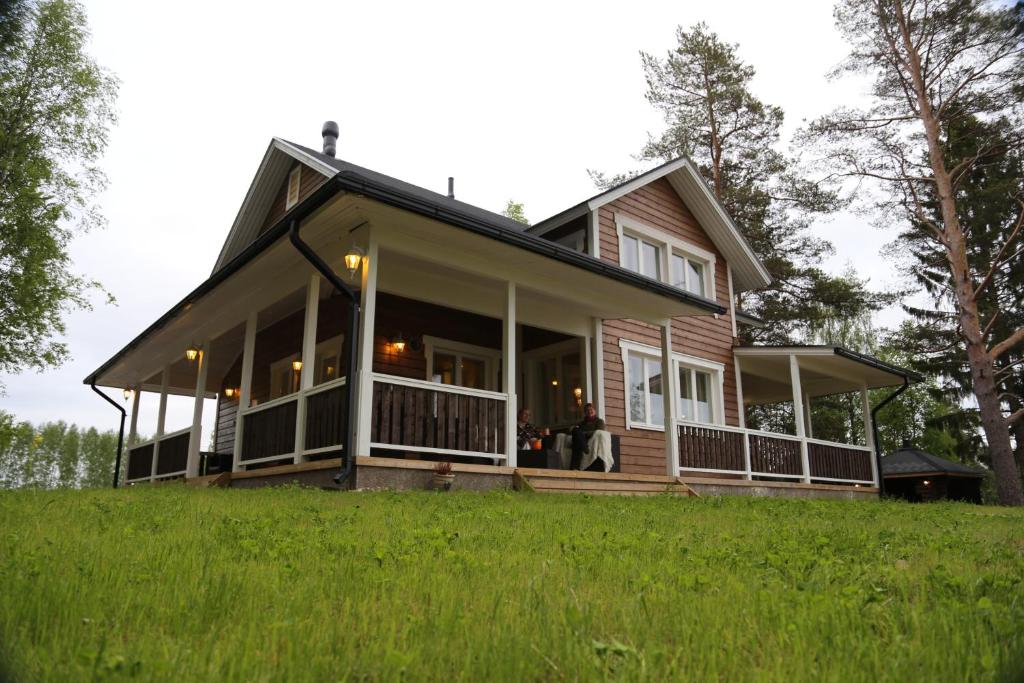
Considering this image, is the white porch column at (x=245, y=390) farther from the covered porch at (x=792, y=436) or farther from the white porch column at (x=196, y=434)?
the covered porch at (x=792, y=436)

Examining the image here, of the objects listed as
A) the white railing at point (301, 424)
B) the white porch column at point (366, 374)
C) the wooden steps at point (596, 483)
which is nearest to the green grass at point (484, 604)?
the white porch column at point (366, 374)

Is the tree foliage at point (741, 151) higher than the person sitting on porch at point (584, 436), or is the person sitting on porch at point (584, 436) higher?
the tree foliage at point (741, 151)

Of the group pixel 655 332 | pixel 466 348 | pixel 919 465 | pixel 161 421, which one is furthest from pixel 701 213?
pixel 161 421

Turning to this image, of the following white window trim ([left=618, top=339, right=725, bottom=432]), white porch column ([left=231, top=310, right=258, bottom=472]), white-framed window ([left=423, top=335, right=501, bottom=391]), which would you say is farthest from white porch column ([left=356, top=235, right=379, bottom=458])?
white window trim ([left=618, top=339, right=725, bottom=432])

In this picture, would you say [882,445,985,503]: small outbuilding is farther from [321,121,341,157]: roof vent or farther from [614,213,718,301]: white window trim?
[321,121,341,157]: roof vent

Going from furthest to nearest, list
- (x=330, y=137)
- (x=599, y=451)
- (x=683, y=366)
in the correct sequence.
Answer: (x=330, y=137), (x=683, y=366), (x=599, y=451)

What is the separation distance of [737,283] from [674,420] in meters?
7.29

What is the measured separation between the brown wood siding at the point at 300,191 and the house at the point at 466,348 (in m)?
0.06

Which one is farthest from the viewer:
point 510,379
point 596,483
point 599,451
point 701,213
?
point 701,213

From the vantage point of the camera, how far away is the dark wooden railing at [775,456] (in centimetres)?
1264

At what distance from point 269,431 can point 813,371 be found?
11.4 meters

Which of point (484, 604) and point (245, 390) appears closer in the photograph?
point (484, 604)

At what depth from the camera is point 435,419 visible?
25.6ft

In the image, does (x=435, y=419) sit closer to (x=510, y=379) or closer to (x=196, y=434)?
(x=510, y=379)
